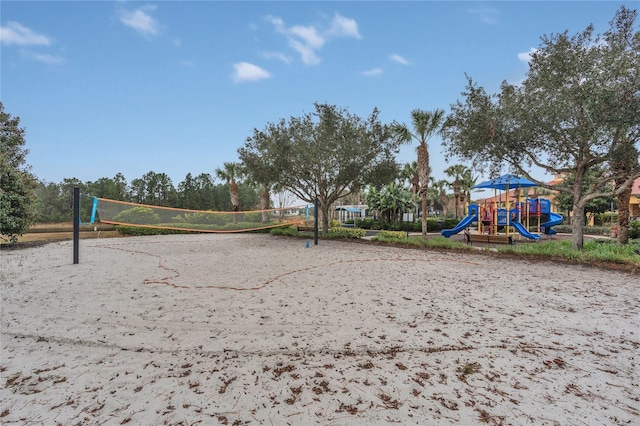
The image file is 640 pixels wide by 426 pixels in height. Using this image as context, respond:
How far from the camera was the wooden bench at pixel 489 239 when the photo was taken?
1139 centimetres

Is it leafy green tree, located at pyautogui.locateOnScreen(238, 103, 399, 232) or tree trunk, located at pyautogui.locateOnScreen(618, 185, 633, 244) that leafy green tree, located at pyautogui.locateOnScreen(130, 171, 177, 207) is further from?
tree trunk, located at pyautogui.locateOnScreen(618, 185, 633, 244)

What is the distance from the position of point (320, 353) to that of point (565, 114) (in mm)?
8960

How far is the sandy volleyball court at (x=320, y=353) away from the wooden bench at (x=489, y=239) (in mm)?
5694

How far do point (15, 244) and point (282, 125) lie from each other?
41.4 ft

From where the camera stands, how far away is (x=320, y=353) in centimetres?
286

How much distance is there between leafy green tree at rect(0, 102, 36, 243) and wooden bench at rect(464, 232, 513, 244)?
1714 centimetres

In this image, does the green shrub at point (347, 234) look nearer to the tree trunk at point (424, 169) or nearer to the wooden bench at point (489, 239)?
the tree trunk at point (424, 169)

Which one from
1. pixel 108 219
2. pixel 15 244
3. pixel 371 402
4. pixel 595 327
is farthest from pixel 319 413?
pixel 15 244

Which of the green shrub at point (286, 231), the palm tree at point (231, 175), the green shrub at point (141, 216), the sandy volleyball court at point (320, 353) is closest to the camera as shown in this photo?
the sandy volleyball court at point (320, 353)

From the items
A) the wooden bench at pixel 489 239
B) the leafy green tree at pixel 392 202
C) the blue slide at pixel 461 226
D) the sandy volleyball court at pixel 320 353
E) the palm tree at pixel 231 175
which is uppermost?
the palm tree at pixel 231 175

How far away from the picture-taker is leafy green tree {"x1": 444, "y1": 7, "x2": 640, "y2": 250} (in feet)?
23.1

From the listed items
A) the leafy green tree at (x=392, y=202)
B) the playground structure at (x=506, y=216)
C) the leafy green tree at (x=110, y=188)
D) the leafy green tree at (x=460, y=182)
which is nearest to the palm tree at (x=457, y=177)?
the leafy green tree at (x=460, y=182)

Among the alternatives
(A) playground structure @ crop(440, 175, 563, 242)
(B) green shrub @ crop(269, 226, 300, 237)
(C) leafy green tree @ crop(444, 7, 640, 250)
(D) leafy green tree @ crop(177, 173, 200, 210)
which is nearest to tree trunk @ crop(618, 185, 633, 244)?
(C) leafy green tree @ crop(444, 7, 640, 250)

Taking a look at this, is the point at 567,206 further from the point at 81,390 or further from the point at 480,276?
the point at 81,390
